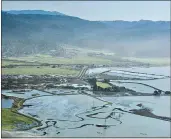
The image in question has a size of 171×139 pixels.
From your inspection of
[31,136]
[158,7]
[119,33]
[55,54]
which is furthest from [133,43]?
[31,136]

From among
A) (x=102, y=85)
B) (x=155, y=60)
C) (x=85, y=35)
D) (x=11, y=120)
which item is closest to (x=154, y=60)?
(x=155, y=60)

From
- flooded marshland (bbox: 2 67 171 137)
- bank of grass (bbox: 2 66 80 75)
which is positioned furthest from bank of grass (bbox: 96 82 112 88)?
bank of grass (bbox: 2 66 80 75)

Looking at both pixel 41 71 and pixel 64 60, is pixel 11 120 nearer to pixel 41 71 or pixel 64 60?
pixel 41 71

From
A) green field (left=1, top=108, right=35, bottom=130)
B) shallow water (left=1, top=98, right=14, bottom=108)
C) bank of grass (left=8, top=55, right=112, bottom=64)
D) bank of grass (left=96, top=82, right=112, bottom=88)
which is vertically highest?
bank of grass (left=8, top=55, right=112, bottom=64)

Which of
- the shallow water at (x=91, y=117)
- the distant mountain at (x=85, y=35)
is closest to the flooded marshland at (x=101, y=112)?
the shallow water at (x=91, y=117)

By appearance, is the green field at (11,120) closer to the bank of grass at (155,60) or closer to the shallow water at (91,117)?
the shallow water at (91,117)

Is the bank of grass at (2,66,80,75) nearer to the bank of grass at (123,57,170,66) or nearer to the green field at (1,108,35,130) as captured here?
the green field at (1,108,35,130)

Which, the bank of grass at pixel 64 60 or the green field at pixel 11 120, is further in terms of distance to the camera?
the bank of grass at pixel 64 60
